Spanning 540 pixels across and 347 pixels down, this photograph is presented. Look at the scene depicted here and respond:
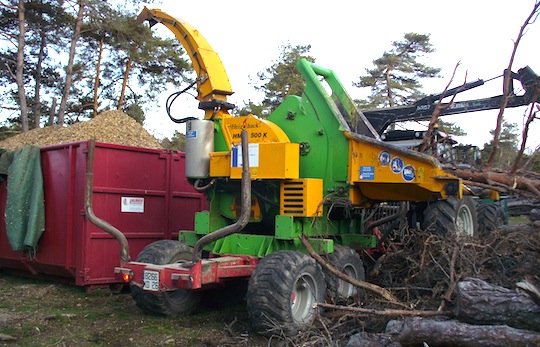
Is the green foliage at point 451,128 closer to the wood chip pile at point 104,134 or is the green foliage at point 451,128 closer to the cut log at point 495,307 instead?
the wood chip pile at point 104,134

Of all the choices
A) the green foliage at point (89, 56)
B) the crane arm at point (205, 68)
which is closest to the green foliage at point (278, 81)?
the green foliage at point (89, 56)

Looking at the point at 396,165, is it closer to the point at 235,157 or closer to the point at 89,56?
the point at 235,157

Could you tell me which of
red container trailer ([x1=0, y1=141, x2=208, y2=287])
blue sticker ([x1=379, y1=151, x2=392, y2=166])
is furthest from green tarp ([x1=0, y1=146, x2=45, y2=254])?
blue sticker ([x1=379, y1=151, x2=392, y2=166])

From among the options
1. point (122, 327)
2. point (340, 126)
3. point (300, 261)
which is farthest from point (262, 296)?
point (340, 126)

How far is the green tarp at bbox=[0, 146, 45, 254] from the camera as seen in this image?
805cm

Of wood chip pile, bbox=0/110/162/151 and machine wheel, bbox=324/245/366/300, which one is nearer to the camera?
machine wheel, bbox=324/245/366/300

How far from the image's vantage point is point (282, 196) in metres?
5.94

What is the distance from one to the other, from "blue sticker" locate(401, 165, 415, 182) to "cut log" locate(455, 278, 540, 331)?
1561 millimetres

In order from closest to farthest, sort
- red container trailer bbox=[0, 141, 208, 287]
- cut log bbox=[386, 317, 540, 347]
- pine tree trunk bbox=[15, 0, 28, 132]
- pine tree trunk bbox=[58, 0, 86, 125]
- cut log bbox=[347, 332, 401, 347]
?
cut log bbox=[386, 317, 540, 347]
cut log bbox=[347, 332, 401, 347]
red container trailer bbox=[0, 141, 208, 287]
pine tree trunk bbox=[15, 0, 28, 132]
pine tree trunk bbox=[58, 0, 86, 125]

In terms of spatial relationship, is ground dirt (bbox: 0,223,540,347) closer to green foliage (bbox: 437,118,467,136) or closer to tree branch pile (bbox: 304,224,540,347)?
tree branch pile (bbox: 304,224,540,347)

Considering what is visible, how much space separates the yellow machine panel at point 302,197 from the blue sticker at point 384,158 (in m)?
0.70

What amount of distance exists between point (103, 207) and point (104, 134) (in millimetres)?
5806

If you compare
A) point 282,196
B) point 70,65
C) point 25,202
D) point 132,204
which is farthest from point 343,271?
point 70,65

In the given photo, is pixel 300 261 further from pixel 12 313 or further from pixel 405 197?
pixel 12 313
